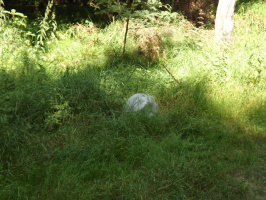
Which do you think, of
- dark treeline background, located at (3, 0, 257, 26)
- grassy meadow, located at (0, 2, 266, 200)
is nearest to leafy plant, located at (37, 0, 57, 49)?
grassy meadow, located at (0, 2, 266, 200)

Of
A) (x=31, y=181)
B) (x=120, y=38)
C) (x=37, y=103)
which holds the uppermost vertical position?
(x=120, y=38)

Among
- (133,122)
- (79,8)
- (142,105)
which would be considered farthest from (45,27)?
(133,122)

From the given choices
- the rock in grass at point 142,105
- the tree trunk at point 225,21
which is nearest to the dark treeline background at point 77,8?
the tree trunk at point 225,21

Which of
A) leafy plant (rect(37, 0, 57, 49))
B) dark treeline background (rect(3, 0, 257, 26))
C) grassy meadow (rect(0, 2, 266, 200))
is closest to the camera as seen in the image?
grassy meadow (rect(0, 2, 266, 200))

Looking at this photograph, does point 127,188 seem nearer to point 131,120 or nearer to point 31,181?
point 31,181

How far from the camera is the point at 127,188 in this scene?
3.32 m

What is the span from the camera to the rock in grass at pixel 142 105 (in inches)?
188

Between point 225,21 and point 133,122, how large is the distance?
177 inches

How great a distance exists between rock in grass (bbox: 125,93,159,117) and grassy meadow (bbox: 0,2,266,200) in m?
0.15

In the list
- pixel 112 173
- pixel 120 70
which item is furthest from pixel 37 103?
pixel 120 70

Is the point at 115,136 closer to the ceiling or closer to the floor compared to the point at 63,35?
closer to the floor

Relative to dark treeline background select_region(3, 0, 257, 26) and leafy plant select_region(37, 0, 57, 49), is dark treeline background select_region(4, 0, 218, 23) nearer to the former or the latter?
dark treeline background select_region(3, 0, 257, 26)

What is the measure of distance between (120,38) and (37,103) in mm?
3627

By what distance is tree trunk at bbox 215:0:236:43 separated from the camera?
25.1 feet
